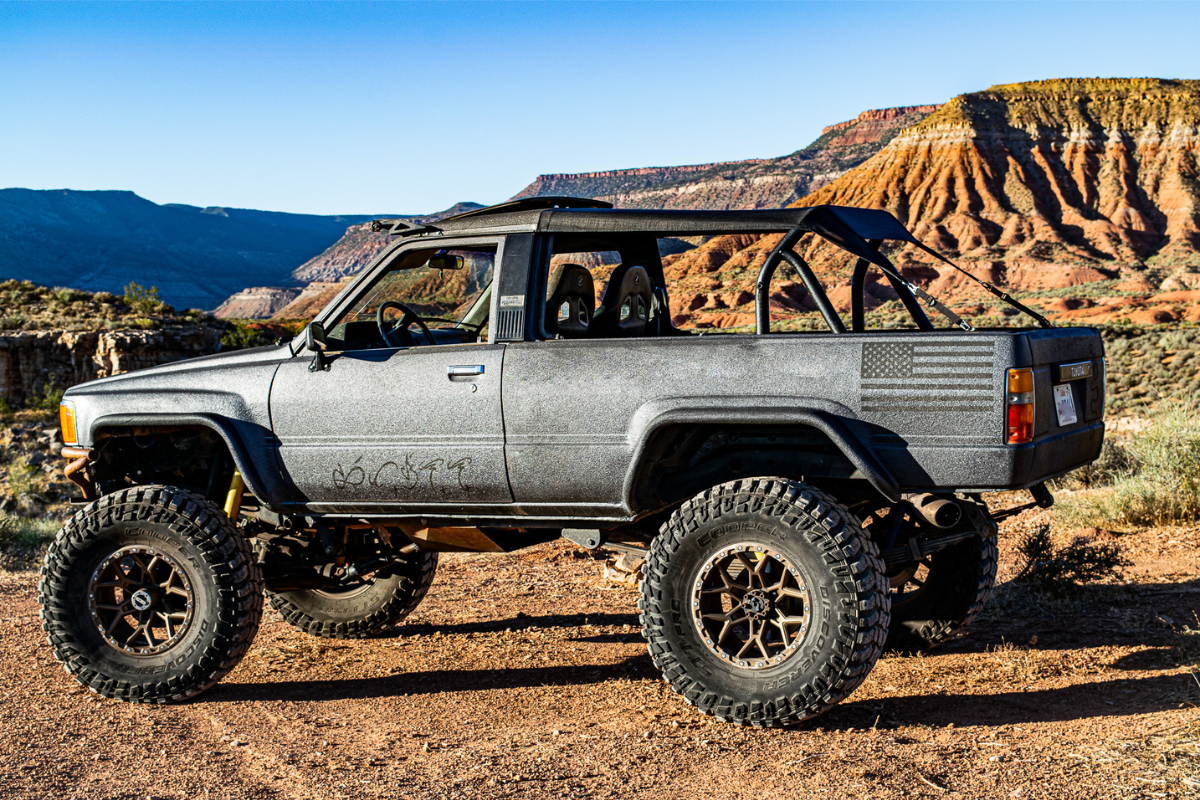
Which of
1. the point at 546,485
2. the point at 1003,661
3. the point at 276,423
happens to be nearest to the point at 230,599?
the point at 276,423

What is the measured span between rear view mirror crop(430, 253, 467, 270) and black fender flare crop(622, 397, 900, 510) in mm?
1614

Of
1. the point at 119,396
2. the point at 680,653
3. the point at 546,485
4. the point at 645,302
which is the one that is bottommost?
the point at 680,653

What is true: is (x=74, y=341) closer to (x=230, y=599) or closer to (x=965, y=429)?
(x=230, y=599)

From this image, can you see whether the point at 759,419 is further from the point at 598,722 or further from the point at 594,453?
the point at 598,722

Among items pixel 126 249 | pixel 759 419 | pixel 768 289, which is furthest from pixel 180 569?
pixel 126 249

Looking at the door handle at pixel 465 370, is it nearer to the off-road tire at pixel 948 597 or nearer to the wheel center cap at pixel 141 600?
the wheel center cap at pixel 141 600

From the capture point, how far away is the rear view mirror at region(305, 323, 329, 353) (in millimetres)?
4797

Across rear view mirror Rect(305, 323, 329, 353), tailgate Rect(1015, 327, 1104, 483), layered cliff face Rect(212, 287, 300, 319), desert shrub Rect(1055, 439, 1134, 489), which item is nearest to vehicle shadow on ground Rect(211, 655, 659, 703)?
rear view mirror Rect(305, 323, 329, 353)

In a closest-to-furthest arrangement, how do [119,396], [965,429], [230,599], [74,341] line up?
1. [965,429]
2. [230,599]
3. [119,396]
4. [74,341]

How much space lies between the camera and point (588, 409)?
4434 mm

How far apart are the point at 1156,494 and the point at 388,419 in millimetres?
6697

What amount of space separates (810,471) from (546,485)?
3.81ft

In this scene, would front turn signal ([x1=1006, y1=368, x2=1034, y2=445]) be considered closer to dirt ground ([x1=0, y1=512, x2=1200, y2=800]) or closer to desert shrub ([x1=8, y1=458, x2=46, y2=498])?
dirt ground ([x1=0, y1=512, x2=1200, y2=800])

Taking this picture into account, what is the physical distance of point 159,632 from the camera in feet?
19.5
